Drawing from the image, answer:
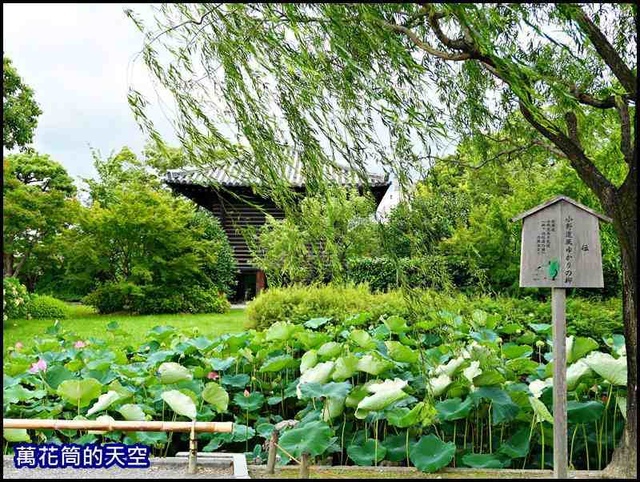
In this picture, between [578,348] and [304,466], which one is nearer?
[304,466]

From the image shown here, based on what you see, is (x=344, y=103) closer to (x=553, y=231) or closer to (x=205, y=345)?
(x=553, y=231)

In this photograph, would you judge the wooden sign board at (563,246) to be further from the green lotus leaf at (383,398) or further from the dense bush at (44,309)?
the dense bush at (44,309)

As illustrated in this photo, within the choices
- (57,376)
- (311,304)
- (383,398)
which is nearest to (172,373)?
(57,376)

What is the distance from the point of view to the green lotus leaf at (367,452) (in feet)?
8.30

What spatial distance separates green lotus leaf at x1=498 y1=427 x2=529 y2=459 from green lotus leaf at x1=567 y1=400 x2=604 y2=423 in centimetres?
20

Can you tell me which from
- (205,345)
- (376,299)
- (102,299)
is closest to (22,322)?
(102,299)

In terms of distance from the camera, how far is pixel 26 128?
891 centimetres

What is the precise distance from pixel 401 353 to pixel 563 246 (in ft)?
3.30

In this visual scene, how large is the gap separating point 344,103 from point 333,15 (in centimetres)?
30

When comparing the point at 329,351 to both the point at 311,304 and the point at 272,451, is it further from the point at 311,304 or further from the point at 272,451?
the point at 311,304

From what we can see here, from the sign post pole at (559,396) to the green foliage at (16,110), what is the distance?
8005 millimetres

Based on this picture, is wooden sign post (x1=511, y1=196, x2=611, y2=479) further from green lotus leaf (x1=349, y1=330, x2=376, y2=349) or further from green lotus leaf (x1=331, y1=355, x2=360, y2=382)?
green lotus leaf (x1=349, y1=330, x2=376, y2=349)

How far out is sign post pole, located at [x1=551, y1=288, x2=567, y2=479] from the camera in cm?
228

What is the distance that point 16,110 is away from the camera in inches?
340
